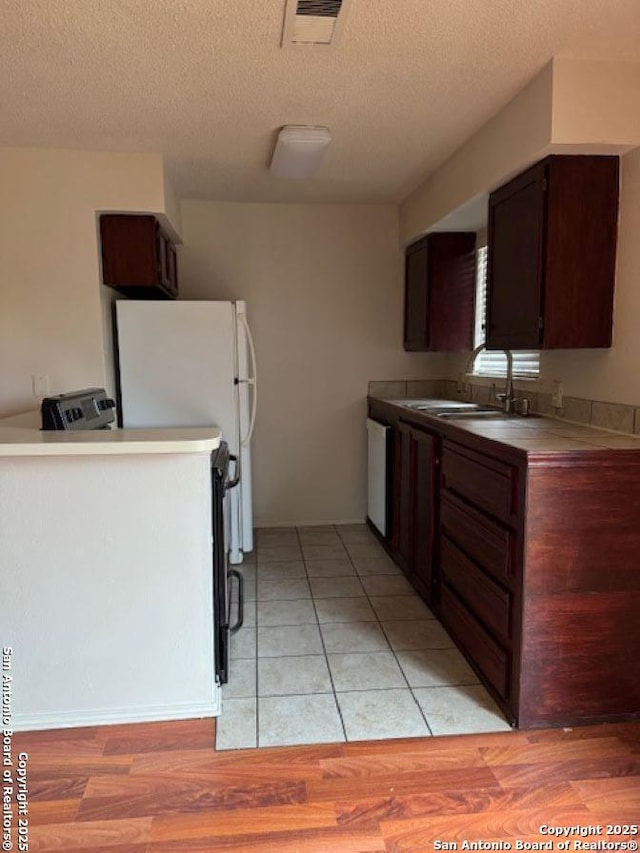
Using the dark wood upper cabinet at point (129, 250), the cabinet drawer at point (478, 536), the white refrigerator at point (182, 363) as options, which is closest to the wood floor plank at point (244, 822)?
the cabinet drawer at point (478, 536)

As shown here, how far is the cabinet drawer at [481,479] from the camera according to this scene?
1.99 meters

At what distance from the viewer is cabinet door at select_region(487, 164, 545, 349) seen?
7.62 ft

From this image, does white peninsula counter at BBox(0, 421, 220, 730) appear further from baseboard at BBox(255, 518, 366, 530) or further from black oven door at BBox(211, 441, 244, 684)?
baseboard at BBox(255, 518, 366, 530)

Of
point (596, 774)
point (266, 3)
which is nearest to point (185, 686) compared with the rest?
point (596, 774)

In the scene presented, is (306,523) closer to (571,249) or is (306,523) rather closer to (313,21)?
(571,249)

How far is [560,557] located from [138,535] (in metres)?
1.42

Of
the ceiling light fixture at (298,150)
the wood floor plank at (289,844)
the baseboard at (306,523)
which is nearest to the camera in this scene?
the wood floor plank at (289,844)

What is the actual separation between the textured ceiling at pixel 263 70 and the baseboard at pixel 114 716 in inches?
89.8

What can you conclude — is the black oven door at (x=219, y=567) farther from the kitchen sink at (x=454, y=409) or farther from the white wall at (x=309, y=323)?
the white wall at (x=309, y=323)

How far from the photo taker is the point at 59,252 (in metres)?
3.05

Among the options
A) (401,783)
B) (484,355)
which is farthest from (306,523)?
(401,783)

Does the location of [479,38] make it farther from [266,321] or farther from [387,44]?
[266,321]

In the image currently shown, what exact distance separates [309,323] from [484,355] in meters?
1.27

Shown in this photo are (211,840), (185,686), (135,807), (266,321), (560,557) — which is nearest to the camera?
(211,840)
